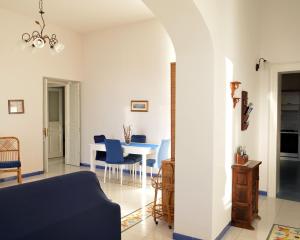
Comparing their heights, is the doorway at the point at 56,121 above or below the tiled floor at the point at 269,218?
above

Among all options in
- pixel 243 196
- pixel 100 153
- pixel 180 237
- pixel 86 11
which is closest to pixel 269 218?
pixel 243 196

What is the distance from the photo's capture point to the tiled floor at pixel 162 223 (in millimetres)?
3299

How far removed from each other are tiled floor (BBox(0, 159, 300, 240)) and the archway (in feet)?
1.28

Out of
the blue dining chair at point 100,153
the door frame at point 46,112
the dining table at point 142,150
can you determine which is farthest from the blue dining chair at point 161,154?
the door frame at point 46,112

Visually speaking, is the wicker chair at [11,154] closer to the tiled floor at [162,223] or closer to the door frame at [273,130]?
the tiled floor at [162,223]

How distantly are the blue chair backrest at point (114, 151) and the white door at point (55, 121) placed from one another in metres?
3.49

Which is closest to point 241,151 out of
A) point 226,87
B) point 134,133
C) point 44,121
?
point 226,87

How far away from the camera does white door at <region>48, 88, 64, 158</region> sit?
827 centimetres

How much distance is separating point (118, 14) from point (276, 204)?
450 centimetres

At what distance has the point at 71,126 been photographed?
24.3 feet

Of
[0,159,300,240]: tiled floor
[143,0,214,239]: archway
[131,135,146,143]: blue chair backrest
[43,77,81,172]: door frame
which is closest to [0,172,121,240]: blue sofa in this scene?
[143,0,214,239]: archway

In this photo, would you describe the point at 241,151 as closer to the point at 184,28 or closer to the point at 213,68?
the point at 213,68

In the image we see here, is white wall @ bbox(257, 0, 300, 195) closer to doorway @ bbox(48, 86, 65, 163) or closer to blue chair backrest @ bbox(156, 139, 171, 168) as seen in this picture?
blue chair backrest @ bbox(156, 139, 171, 168)

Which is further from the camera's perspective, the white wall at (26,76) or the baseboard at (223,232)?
the white wall at (26,76)
